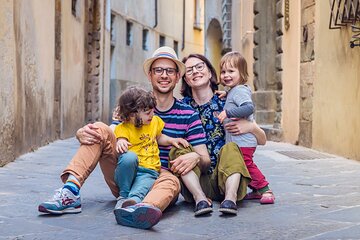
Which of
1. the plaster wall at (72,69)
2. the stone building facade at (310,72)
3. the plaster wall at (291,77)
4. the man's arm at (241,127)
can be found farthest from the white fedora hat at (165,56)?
the plaster wall at (72,69)

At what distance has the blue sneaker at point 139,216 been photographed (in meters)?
3.62

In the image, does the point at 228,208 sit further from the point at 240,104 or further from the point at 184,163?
the point at 240,104

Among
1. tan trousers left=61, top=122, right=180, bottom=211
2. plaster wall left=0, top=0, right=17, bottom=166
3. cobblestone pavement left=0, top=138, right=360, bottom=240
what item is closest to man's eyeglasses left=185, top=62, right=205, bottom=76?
tan trousers left=61, top=122, right=180, bottom=211

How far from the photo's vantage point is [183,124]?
4312 millimetres

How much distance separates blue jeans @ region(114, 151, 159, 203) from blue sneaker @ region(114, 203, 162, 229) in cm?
22

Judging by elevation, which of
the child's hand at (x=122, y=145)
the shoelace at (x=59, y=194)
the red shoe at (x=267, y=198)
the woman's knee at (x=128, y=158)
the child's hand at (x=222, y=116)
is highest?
the child's hand at (x=222, y=116)

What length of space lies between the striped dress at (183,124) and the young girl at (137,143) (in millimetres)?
78

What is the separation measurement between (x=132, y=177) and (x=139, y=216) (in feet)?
1.68

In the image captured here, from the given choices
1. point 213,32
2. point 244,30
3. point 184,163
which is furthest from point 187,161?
point 213,32

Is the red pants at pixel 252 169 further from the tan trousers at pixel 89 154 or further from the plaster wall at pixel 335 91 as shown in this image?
the plaster wall at pixel 335 91

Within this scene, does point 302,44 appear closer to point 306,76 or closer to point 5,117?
point 306,76

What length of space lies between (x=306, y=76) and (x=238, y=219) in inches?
258

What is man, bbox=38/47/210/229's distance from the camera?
13.1 ft

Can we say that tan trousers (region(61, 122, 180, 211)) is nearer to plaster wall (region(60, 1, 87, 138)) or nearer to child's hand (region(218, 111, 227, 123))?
child's hand (region(218, 111, 227, 123))
